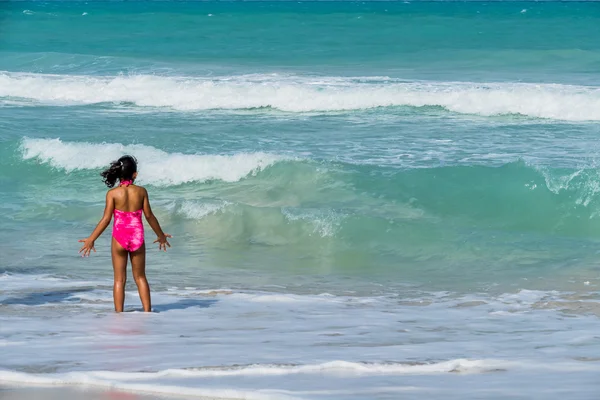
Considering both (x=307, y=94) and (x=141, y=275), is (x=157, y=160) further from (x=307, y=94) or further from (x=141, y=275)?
(x=307, y=94)

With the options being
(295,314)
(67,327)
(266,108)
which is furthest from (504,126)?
(67,327)

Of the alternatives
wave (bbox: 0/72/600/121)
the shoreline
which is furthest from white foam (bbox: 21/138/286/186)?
the shoreline

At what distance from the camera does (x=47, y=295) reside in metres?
8.04

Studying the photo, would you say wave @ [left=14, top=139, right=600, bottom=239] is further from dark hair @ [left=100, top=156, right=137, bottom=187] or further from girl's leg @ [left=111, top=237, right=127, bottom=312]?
dark hair @ [left=100, top=156, right=137, bottom=187]

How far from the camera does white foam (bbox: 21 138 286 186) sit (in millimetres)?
14797

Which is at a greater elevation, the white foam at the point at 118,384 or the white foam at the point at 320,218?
the white foam at the point at 320,218

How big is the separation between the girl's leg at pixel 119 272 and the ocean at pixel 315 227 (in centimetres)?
16

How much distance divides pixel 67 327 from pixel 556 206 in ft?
24.9

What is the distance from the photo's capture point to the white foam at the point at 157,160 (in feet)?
48.5

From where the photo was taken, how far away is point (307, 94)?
2353cm

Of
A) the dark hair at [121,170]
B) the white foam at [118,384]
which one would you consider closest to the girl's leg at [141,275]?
the dark hair at [121,170]

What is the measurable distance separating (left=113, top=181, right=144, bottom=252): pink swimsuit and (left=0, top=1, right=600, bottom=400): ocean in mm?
523

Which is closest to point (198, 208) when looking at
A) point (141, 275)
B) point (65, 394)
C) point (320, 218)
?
point (320, 218)

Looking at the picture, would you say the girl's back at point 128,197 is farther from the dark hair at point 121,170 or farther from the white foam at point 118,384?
the white foam at point 118,384
